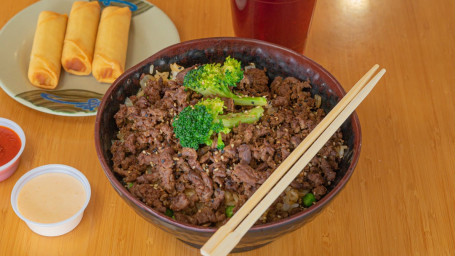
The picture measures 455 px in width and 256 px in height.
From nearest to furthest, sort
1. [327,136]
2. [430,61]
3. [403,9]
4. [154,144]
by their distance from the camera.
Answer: [327,136], [154,144], [430,61], [403,9]

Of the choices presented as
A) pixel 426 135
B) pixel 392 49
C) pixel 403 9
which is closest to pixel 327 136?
pixel 426 135

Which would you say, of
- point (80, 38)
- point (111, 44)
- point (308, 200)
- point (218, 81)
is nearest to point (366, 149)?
point (308, 200)

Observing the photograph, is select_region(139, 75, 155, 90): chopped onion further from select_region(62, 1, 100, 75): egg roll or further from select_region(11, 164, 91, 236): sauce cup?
select_region(62, 1, 100, 75): egg roll

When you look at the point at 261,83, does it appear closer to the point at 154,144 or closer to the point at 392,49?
the point at 154,144

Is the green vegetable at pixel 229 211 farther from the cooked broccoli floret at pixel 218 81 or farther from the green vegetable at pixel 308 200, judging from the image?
the cooked broccoli floret at pixel 218 81

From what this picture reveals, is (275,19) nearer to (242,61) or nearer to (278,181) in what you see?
(242,61)

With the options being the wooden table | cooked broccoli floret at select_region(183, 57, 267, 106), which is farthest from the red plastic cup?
cooked broccoli floret at select_region(183, 57, 267, 106)

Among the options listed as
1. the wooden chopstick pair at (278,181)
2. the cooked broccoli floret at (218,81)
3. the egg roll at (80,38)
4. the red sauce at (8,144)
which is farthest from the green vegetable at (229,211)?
the egg roll at (80,38)
